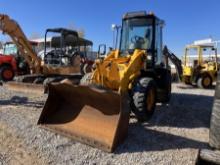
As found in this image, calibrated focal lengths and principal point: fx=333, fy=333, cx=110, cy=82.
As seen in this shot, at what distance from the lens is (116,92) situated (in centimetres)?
525

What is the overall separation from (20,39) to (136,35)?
6.96 meters

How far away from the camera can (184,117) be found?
736cm

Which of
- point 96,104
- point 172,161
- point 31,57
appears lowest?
point 172,161

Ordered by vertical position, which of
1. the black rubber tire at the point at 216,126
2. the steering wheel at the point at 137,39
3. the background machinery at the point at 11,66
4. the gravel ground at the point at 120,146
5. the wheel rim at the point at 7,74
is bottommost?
the gravel ground at the point at 120,146

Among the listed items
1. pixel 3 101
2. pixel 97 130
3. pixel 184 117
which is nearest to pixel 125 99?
pixel 97 130

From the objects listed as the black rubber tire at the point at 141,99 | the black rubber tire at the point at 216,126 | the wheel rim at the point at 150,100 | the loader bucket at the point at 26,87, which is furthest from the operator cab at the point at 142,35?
the loader bucket at the point at 26,87

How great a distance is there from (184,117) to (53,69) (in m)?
7.21

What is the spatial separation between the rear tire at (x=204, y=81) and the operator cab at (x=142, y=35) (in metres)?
7.60

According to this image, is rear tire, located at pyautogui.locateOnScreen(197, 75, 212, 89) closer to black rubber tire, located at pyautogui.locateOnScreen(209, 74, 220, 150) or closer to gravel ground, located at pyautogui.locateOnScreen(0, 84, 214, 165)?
gravel ground, located at pyautogui.locateOnScreen(0, 84, 214, 165)

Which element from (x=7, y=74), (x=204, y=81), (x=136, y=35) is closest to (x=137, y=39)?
(x=136, y=35)

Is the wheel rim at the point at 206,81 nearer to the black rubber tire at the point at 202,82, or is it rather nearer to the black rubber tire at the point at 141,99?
the black rubber tire at the point at 202,82

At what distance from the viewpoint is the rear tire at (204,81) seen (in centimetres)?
1518

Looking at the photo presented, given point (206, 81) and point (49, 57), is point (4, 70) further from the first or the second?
A: point (206, 81)

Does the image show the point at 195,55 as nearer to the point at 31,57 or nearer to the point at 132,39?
the point at 31,57
